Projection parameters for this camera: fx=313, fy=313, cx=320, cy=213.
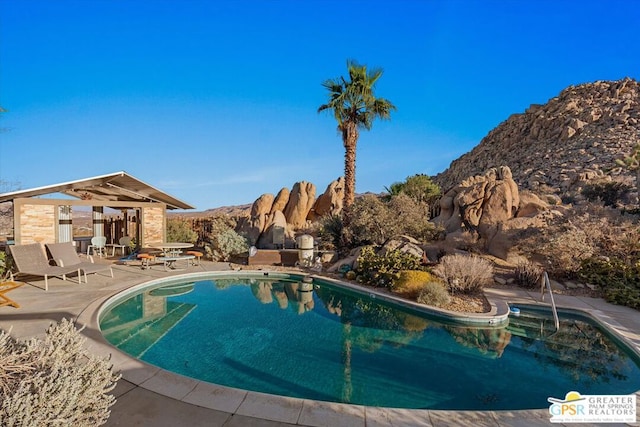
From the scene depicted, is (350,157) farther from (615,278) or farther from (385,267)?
(615,278)

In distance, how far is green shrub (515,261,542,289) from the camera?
10203 millimetres

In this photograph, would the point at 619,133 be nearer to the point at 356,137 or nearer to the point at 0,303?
the point at 356,137

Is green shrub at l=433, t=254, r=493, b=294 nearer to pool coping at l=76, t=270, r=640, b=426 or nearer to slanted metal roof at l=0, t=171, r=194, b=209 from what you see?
pool coping at l=76, t=270, r=640, b=426

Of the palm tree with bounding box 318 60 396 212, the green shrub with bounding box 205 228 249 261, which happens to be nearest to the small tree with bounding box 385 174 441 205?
the palm tree with bounding box 318 60 396 212

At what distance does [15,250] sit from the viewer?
9.06 metres

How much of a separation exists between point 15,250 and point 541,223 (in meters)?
17.9

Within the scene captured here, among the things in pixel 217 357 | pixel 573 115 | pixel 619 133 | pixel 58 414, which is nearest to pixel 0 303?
pixel 217 357

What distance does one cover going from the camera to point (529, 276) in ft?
33.7

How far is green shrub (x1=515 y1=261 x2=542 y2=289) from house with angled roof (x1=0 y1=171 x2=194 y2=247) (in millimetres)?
14524

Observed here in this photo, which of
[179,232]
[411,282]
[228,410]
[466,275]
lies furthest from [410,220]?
[179,232]

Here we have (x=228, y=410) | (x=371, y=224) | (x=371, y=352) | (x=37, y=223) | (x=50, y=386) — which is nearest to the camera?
(x=50, y=386)

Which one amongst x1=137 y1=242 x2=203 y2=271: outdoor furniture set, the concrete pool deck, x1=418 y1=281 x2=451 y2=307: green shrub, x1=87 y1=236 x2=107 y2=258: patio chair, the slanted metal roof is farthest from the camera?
x1=87 y1=236 x2=107 y2=258: patio chair

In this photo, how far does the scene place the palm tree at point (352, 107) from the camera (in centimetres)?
1480

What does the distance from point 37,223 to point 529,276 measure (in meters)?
17.3
